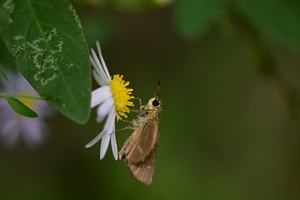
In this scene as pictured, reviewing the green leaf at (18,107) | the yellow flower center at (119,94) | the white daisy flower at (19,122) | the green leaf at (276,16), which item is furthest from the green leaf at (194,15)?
the white daisy flower at (19,122)

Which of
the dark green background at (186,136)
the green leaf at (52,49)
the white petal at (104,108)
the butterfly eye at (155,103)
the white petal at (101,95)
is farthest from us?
the dark green background at (186,136)

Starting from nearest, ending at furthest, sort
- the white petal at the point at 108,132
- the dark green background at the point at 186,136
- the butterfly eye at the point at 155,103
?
the white petal at the point at 108,132, the butterfly eye at the point at 155,103, the dark green background at the point at 186,136

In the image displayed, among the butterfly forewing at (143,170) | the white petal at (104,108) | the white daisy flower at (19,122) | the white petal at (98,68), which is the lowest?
the butterfly forewing at (143,170)

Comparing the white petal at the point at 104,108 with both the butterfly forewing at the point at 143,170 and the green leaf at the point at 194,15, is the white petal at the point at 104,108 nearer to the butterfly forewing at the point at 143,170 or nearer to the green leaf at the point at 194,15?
the butterfly forewing at the point at 143,170

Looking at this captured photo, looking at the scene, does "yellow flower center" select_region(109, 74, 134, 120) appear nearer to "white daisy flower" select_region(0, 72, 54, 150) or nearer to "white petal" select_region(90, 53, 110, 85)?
"white petal" select_region(90, 53, 110, 85)

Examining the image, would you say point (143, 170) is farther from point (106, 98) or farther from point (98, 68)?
point (98, 68)

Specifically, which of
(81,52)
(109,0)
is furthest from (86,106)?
(109,0)

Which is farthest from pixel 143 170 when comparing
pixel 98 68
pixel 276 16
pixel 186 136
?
pixel 186 136

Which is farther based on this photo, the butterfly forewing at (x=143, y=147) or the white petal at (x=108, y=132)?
A: the butterfly forewing at (x=143, y=147)
